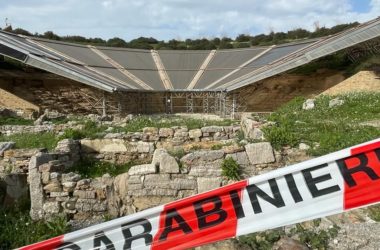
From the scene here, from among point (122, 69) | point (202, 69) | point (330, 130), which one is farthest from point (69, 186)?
point (202, 69)

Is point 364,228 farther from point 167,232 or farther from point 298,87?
point 298,87

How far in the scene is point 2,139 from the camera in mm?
13023

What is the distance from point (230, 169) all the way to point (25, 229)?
3.29 meters

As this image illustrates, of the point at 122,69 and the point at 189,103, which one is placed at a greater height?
the point at 122,69

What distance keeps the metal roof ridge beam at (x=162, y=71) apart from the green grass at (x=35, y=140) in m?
12.9

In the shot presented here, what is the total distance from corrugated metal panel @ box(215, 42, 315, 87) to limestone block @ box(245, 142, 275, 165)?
17.8 metres

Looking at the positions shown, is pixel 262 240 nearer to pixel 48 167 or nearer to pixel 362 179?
pixel 362 179

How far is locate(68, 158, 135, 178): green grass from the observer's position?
9.87 m

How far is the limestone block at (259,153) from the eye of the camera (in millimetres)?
7160

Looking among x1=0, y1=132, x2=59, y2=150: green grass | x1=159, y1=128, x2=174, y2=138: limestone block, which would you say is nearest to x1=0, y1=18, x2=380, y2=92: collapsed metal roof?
x1=0, y1=132, x2=59, y2=150: green grass

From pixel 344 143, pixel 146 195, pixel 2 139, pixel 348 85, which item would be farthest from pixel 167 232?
pixel 348 85

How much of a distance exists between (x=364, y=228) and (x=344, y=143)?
132 inches

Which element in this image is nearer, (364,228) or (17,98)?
(364,228)

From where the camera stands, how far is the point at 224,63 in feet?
95.6
